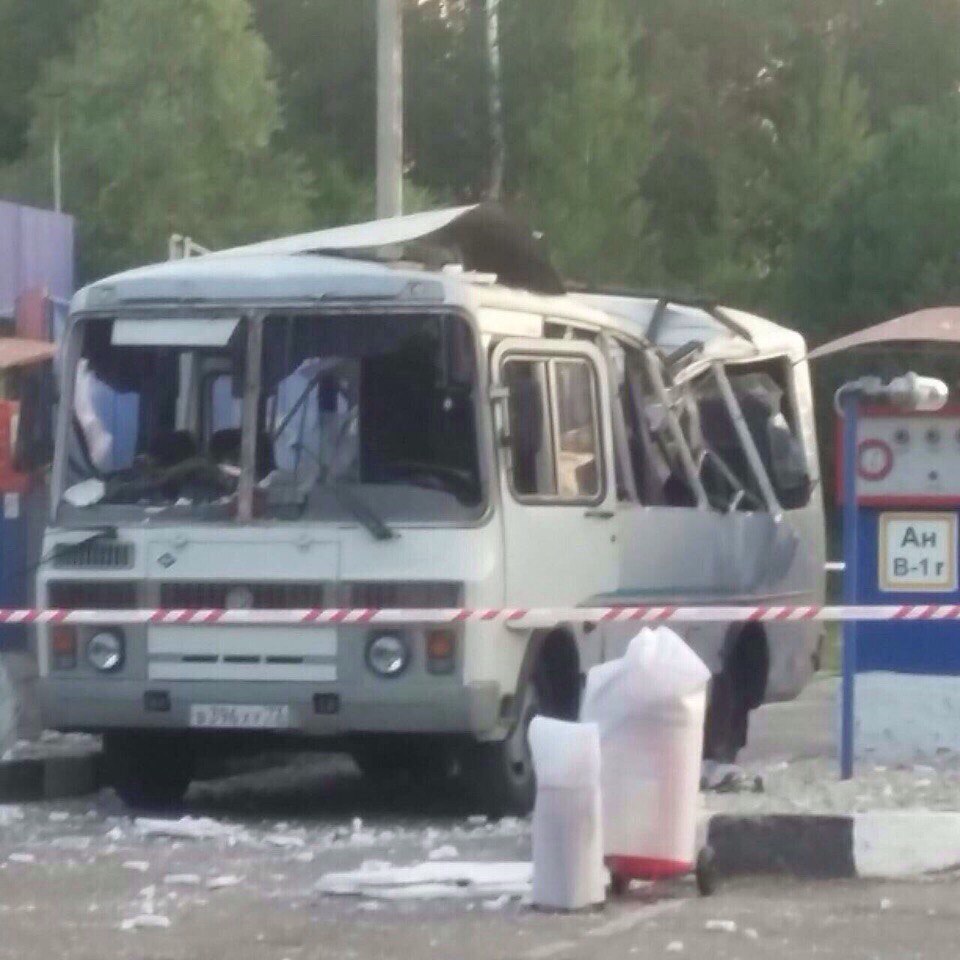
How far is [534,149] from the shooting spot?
157ft

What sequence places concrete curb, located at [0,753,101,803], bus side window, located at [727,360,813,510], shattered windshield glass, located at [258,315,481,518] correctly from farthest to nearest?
bus side window, located at [727,360,813,510], concrete curb, located at [0,753,101,803], shattered windshield glass, located at [258,315,481,518]

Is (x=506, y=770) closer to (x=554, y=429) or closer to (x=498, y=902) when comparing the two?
(x=554, y=429)

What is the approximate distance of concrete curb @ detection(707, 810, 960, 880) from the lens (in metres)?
9.91

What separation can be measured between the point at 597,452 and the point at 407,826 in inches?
80.7

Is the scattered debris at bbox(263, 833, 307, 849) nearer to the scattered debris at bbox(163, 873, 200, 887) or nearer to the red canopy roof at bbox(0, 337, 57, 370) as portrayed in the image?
the scattered debris at bbox(163, 873, 200, 887)

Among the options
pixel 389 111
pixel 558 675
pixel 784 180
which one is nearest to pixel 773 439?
pixel 558 675

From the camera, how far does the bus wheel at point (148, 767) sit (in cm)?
1250

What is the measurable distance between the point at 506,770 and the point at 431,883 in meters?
2.60

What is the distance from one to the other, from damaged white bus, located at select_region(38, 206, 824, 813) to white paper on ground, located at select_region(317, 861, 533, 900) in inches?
76.0

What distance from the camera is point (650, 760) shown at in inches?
362

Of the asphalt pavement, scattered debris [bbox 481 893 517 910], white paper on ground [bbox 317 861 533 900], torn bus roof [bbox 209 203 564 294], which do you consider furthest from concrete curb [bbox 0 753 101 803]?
scattered debris [bbox 481 893 517 910]

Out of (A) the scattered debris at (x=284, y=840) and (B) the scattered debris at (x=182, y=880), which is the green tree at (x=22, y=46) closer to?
(A) the scattered debris at (x=284, y=840)

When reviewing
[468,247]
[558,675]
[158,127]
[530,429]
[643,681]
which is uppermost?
[158,127]

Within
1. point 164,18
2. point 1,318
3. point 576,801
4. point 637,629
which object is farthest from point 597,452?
point 164,18
